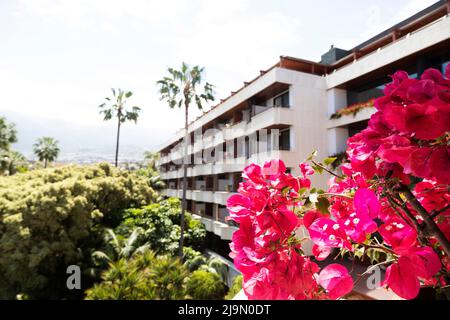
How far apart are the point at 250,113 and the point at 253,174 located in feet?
57.5

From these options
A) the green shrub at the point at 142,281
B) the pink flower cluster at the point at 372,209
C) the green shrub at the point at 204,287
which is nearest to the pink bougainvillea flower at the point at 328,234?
the pink flower cluster at the point at 372,209

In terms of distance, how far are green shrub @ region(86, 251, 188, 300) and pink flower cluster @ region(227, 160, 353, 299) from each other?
9847mm

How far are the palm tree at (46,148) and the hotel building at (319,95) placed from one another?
36.4 m

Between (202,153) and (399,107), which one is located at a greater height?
(202,153)

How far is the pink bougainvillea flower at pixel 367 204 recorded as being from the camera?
73cm

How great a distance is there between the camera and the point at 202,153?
2547cm

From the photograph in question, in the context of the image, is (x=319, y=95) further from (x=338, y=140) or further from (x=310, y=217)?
(x=310, y=217)

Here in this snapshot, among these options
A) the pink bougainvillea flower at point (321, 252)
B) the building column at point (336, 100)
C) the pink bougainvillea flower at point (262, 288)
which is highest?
the building column at point (336, 100)

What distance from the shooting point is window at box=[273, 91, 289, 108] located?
15992 mm

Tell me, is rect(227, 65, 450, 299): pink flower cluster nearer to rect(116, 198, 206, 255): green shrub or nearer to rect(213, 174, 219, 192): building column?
rect(116, 198, 206, 255): green shrub

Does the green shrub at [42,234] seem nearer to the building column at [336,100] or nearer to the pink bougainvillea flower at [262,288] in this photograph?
the building column at [336,100]

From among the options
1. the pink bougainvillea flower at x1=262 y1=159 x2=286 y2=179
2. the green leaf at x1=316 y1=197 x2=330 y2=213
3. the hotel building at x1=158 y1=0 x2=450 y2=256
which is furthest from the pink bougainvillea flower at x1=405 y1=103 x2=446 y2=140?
the hotel building at x1=158 y1=0 x2=450 y2=256
